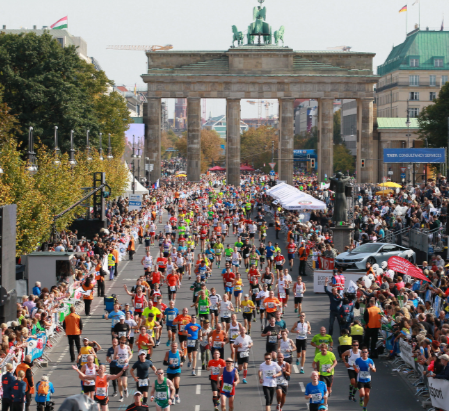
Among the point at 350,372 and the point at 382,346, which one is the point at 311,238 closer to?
the point at 382,346

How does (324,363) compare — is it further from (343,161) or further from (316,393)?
(343,161)

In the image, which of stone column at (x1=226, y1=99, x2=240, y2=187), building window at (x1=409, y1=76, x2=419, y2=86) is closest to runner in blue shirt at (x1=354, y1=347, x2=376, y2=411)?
stone column at (x1=226, y1=99, x2=240, y2=187)

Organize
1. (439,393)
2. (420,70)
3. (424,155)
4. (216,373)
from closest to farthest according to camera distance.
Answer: (439,393), (216,373), (424,155), (420,70)

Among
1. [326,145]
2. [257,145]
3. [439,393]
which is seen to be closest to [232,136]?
[326,145]

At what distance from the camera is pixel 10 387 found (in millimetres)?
15430

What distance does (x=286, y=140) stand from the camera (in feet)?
311

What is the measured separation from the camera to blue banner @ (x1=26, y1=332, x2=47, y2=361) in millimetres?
18781

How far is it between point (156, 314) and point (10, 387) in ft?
18.9

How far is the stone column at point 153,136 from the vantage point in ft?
312

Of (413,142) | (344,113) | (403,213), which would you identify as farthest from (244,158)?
(403,213)

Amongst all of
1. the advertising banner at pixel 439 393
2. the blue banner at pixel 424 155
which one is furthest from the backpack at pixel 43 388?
the blue banner at pixel 424 155

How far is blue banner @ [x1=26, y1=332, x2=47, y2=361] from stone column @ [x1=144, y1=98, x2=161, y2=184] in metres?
75.4

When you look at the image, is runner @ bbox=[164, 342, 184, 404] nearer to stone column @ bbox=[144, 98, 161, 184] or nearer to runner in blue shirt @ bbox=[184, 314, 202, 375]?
runner in blue shirt @ bbox=[184, 314, 202, 375]

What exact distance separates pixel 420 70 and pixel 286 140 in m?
39.1
